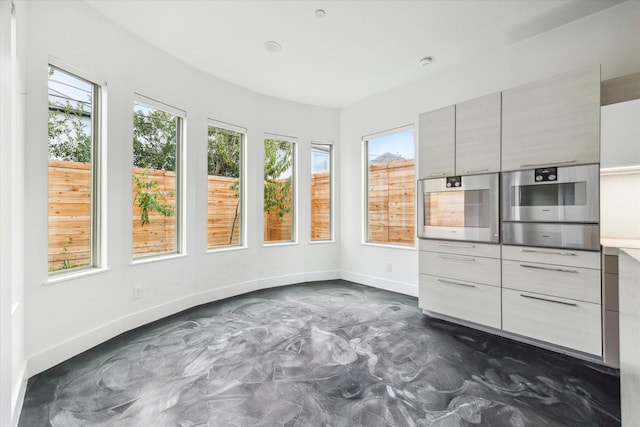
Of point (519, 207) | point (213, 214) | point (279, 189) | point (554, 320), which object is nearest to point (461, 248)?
point (519, 207)

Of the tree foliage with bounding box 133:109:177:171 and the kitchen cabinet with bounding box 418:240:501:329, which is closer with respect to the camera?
the kitchen cabinet with bounding box 418:240:501:329

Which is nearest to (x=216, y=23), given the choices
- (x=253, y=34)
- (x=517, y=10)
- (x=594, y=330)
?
(x=253, y=34)

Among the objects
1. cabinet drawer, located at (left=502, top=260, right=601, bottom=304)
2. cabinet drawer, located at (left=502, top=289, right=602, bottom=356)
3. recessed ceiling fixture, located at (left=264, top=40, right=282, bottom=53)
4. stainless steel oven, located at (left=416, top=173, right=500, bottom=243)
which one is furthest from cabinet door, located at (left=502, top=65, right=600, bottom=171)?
recessed ceiling fixture, located at (left=264, top=40, right=282, bottom=53)

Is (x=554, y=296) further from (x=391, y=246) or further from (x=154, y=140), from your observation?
(x=154, y=140)

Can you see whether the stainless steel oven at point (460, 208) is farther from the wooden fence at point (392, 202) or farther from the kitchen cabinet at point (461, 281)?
the wooden fence at point (392, 202)

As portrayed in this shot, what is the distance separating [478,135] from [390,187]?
171cm

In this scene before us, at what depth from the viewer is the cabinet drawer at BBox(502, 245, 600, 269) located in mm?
2402

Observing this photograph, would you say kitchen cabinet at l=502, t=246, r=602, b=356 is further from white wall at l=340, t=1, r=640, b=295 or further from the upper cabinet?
white wall at l=340, t=1, r=640, b=295

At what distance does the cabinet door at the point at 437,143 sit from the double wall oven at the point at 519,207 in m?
0.12

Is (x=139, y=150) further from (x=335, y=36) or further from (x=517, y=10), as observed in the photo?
(x=517, y=10)

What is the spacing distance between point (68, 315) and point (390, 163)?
13.3 feet

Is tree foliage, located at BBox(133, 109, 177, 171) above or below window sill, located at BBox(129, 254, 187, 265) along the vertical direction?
above

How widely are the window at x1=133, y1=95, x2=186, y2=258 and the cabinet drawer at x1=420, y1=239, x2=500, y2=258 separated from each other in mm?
2888

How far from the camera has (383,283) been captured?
4.59m
